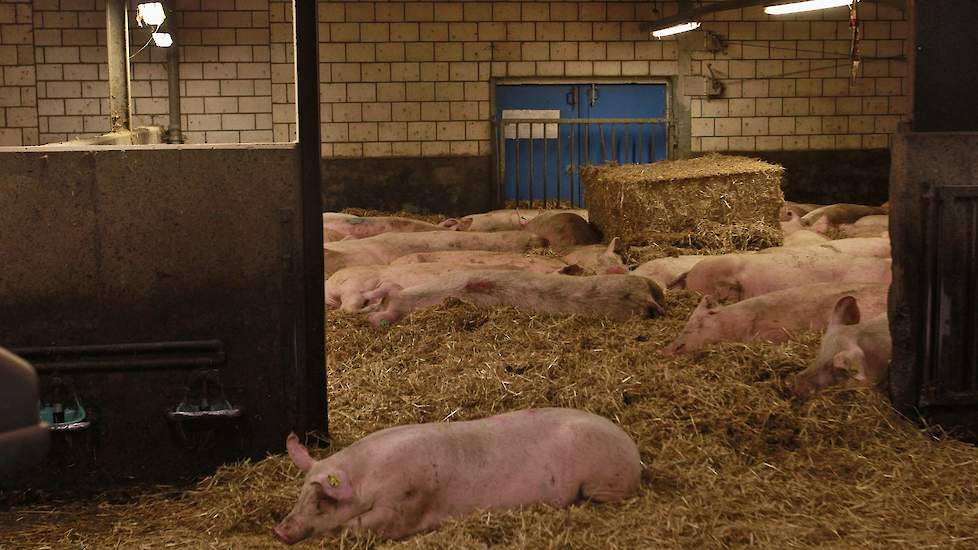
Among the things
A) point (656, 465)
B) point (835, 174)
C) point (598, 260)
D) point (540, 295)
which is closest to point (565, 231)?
point (598, 260)

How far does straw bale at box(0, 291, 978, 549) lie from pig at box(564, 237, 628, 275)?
2149 millimetres

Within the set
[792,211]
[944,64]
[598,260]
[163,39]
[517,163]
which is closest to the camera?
[944,64]

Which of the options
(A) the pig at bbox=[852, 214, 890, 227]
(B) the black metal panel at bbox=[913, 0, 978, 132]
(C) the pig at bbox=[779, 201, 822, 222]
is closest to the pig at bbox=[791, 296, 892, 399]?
(B) the black metal panel at bbox=[913, 0, 978, 132]

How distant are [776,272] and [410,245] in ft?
12.2

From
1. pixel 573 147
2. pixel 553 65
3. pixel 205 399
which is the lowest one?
pixel 205 399

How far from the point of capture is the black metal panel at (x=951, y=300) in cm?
503

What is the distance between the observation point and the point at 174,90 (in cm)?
1576

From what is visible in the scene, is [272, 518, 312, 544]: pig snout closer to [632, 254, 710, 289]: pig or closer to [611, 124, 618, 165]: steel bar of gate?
[632, 254, 710, 289]: pig

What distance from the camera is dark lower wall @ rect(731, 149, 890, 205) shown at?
54.4 ft

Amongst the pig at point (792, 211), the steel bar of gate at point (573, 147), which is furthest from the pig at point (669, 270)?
the steel bar of gate at point (573, 147)

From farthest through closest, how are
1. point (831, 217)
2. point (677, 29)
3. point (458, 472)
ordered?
point (677, 29) → point (831, 217) → point (458, 472)

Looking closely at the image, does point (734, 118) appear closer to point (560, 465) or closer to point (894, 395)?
point (894, 395)

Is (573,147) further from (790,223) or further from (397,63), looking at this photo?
(790,223)

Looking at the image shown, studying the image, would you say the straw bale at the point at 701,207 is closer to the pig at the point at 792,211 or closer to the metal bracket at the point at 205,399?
the pig at the point at 792,211
